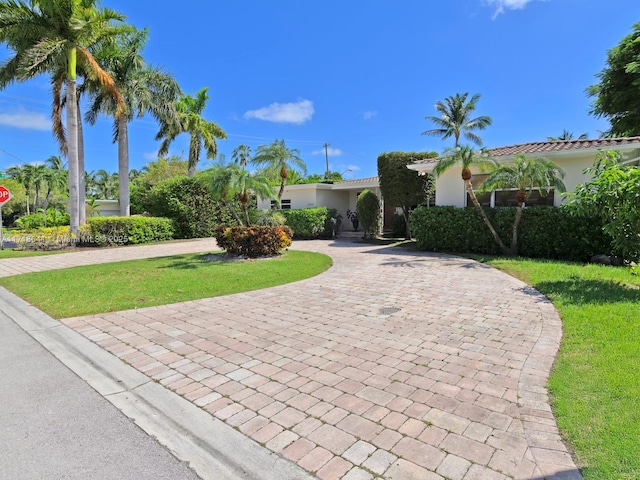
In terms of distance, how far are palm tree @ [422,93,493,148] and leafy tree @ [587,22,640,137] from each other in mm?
7239

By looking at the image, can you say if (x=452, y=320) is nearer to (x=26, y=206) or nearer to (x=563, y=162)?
(x=563, y=162)

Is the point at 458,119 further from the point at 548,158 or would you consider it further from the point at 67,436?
the point at 67,436

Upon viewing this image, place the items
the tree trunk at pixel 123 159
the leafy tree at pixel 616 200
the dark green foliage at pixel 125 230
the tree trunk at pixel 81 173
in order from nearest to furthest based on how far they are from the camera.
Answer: the leafy tree at pixel 616 200 → the dark green foliage at pixel 125 230 → the tree trunk at pixel 81 173 → the tree trunk at pixel 123 159

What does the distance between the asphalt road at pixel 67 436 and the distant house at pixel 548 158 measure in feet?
36.0

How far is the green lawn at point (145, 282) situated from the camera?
6.58 meters

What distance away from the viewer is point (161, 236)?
19922mm

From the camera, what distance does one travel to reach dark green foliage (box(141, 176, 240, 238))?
20.6 metres

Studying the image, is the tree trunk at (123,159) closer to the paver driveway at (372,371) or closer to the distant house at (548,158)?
the distant house at (548,158)

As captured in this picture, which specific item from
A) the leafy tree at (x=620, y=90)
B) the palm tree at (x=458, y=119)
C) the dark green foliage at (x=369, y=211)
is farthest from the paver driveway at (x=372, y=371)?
the palm tree at (x=458, y=119)

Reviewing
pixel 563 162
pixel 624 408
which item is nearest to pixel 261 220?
pixel 563 162

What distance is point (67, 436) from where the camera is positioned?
8.78 ft

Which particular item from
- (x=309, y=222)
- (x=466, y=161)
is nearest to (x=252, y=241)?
(x=466, y=161)

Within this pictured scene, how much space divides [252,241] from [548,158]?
31.8ft

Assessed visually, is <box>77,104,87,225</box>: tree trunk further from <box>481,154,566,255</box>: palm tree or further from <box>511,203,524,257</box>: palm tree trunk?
<box>511,203,524,257</box>: palm tree trunk
